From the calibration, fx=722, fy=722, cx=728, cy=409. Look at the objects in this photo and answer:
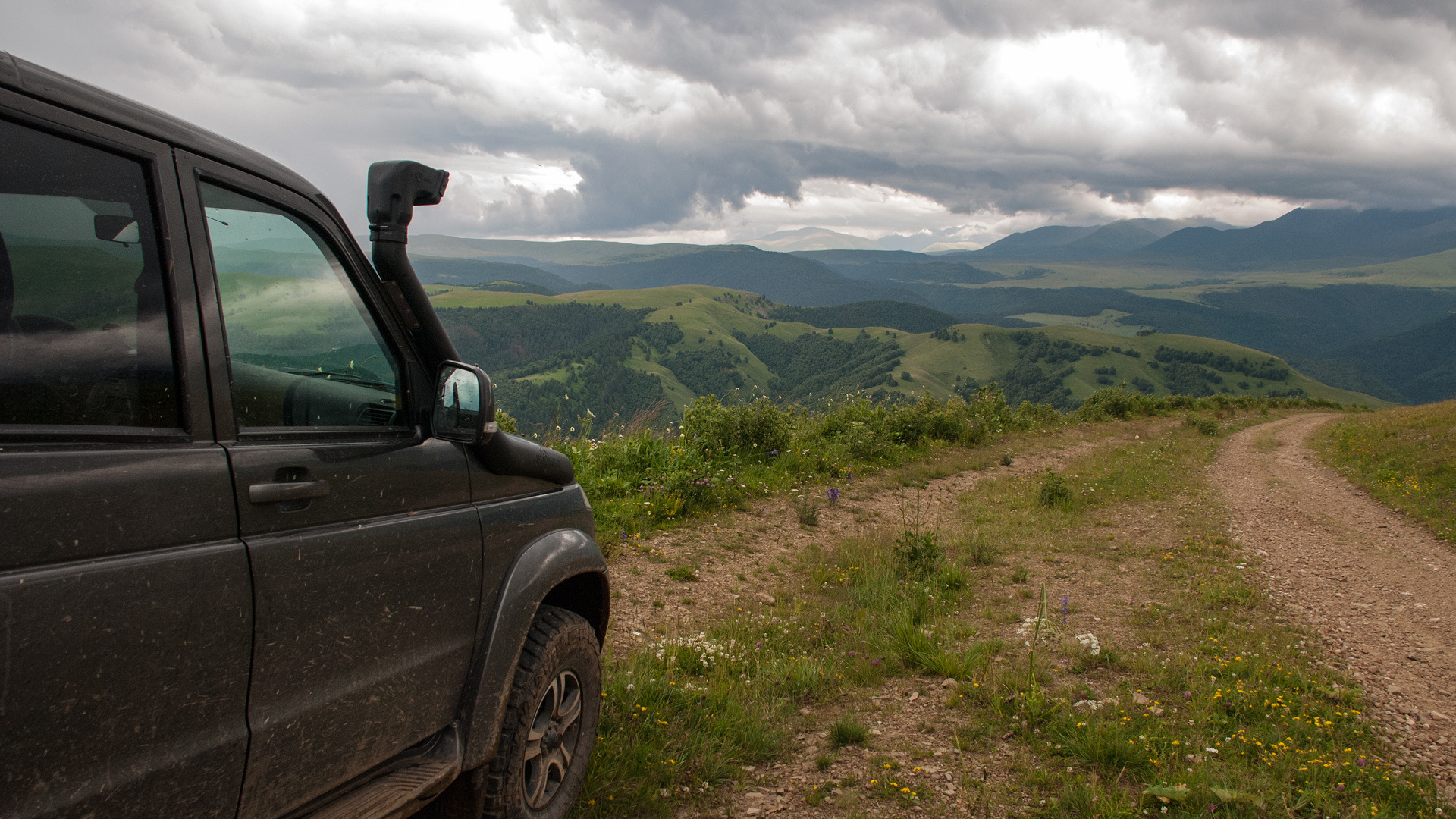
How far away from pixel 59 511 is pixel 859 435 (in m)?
11.0

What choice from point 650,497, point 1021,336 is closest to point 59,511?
point 650,497

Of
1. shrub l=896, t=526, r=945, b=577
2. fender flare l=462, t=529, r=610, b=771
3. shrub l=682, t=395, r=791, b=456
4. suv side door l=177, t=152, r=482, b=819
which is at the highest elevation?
suv side door l=177, t=152, r=482, b=819

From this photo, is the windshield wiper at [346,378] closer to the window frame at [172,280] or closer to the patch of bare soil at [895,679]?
the window frame at [172,280]

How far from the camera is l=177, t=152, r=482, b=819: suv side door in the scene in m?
1.68

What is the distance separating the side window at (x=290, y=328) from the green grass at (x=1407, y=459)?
1088cm

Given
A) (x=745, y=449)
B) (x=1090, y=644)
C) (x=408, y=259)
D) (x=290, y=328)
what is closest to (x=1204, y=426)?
(x=745, y=449)

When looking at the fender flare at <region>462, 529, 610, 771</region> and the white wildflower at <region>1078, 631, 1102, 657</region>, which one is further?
the white wildflower at <region>1078, 631, 1102, 657</region>

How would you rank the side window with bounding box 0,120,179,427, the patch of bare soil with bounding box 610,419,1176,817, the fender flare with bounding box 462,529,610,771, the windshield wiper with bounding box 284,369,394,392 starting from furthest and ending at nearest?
the patch of bare soil with bounding box 610,419,1176,817
the fender flare with bounding box 462,529,610,771
the windshield wiper with bounding box 284,369,394,392
the side window with bounding box 0,120,179,427

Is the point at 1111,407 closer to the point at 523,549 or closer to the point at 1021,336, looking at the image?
the point at 523,549

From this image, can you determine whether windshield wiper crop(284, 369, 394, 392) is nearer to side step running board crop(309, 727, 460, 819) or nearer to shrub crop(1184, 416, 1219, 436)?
side step running board crop(309, 727, 460, 819)

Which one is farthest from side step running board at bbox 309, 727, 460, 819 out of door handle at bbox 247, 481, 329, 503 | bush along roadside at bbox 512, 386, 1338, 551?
Result: bush along roadside at bbox 512, 386, 1338, 551

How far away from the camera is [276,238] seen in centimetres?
196

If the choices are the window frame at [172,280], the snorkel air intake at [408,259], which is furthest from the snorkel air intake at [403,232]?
the window frame at [172,280]

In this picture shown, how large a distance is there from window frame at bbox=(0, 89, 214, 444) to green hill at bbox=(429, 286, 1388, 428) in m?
107
